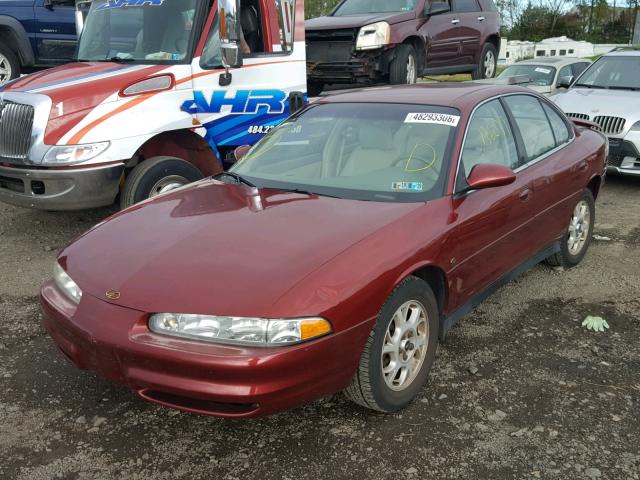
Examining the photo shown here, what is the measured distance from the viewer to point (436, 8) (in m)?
9.27

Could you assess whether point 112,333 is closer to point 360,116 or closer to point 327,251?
point 327,251

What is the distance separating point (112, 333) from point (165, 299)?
0.28 m

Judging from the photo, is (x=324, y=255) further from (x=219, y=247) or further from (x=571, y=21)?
(x=571, y=21)

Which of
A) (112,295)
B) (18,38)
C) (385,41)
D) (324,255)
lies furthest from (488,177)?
(18,38)

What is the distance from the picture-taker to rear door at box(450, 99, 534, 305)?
11.9 ft

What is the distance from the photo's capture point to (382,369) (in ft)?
10.1

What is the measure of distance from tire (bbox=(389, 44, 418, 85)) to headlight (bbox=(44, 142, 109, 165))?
4.38m

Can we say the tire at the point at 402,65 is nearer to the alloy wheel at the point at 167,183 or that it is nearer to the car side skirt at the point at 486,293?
the alloy wheel at the point at 167,183

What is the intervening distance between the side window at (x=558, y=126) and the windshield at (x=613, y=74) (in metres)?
4.44

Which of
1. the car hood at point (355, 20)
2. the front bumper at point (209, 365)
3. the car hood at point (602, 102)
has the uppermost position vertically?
the car hood at point (355, 20)

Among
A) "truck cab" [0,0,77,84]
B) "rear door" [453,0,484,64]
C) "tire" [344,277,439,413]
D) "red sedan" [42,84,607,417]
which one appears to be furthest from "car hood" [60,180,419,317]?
"rear door" [453,0,484,64]

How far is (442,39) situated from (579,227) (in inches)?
200

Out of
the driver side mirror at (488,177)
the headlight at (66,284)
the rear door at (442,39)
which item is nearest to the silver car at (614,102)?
the rear door at (442,39)

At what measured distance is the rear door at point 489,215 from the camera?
11.9 feet
